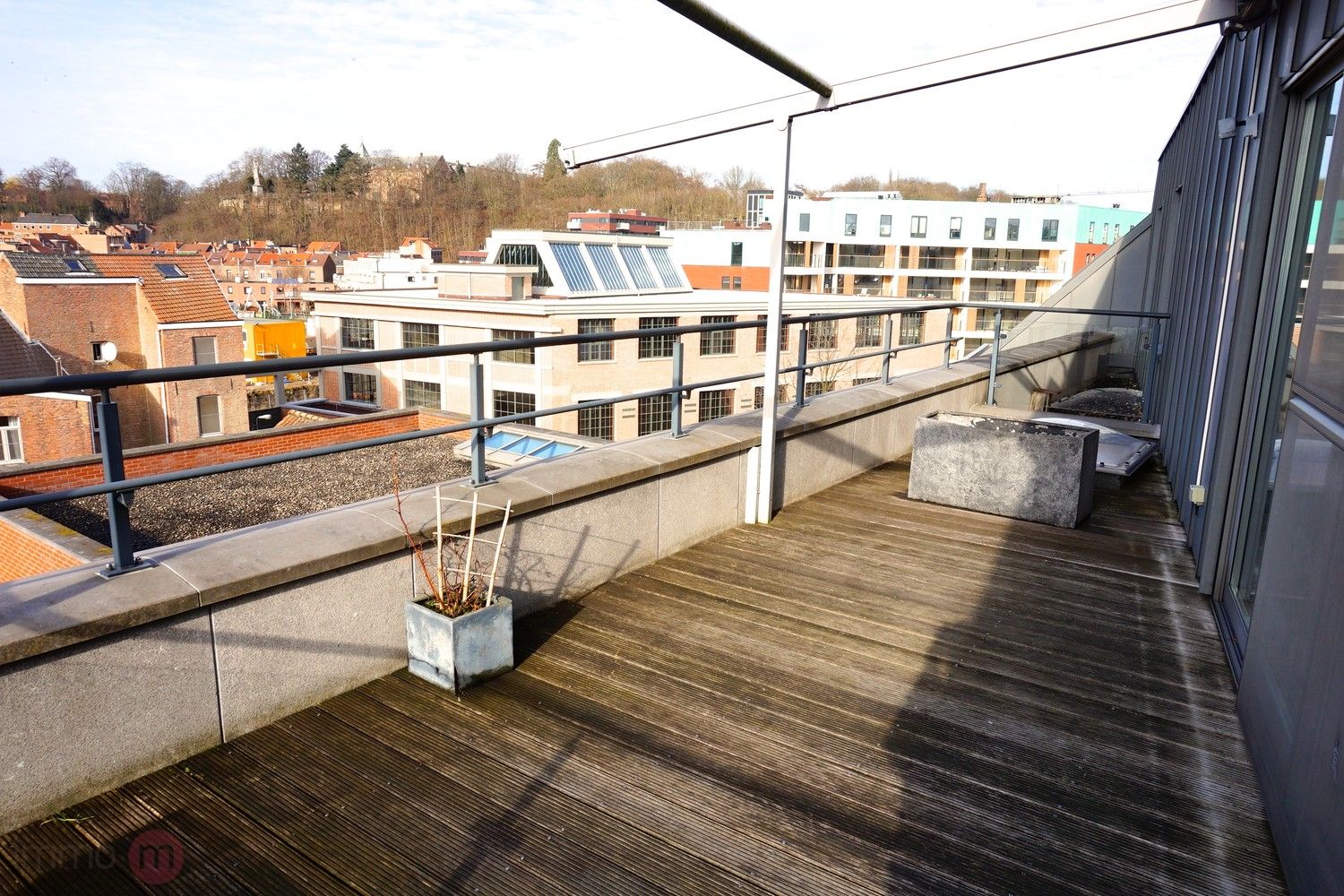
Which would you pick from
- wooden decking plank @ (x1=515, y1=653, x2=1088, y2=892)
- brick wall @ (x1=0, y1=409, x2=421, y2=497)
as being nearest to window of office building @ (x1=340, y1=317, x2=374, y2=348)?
brick wall @ (x1=0, y1=409, x2=421, y2=497)

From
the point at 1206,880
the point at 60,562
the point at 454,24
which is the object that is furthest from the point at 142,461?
the point at 1206,880

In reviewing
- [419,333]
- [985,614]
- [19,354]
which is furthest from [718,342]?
[985,614]

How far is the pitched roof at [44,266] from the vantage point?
1310 inches

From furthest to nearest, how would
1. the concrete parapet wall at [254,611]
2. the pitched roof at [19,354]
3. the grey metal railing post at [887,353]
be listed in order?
the pitched roof at [19,354] → the grey metal railing post at [887,353] → the concrete parapet wall at [254,611]

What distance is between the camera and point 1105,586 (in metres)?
4.52

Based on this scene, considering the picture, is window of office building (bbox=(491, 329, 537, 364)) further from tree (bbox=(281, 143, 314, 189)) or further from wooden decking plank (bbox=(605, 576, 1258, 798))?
tree (bbox=(281, 143, 314, 189))

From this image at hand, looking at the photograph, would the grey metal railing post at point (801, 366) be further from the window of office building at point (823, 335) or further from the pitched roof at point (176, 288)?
the pitched roof at point (176, 288)

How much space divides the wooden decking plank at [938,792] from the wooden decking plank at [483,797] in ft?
1.98

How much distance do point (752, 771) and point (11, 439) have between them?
32.5m

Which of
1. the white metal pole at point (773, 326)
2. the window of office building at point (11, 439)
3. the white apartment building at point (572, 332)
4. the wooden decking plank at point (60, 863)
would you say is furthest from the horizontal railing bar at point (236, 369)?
the window of office building at point (11, 439)

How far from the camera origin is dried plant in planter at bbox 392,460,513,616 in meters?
3.20

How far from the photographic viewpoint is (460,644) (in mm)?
3133

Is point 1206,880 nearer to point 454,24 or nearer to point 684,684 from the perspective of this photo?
point 684,684

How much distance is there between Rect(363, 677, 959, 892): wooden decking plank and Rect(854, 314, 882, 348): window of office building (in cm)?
3897
